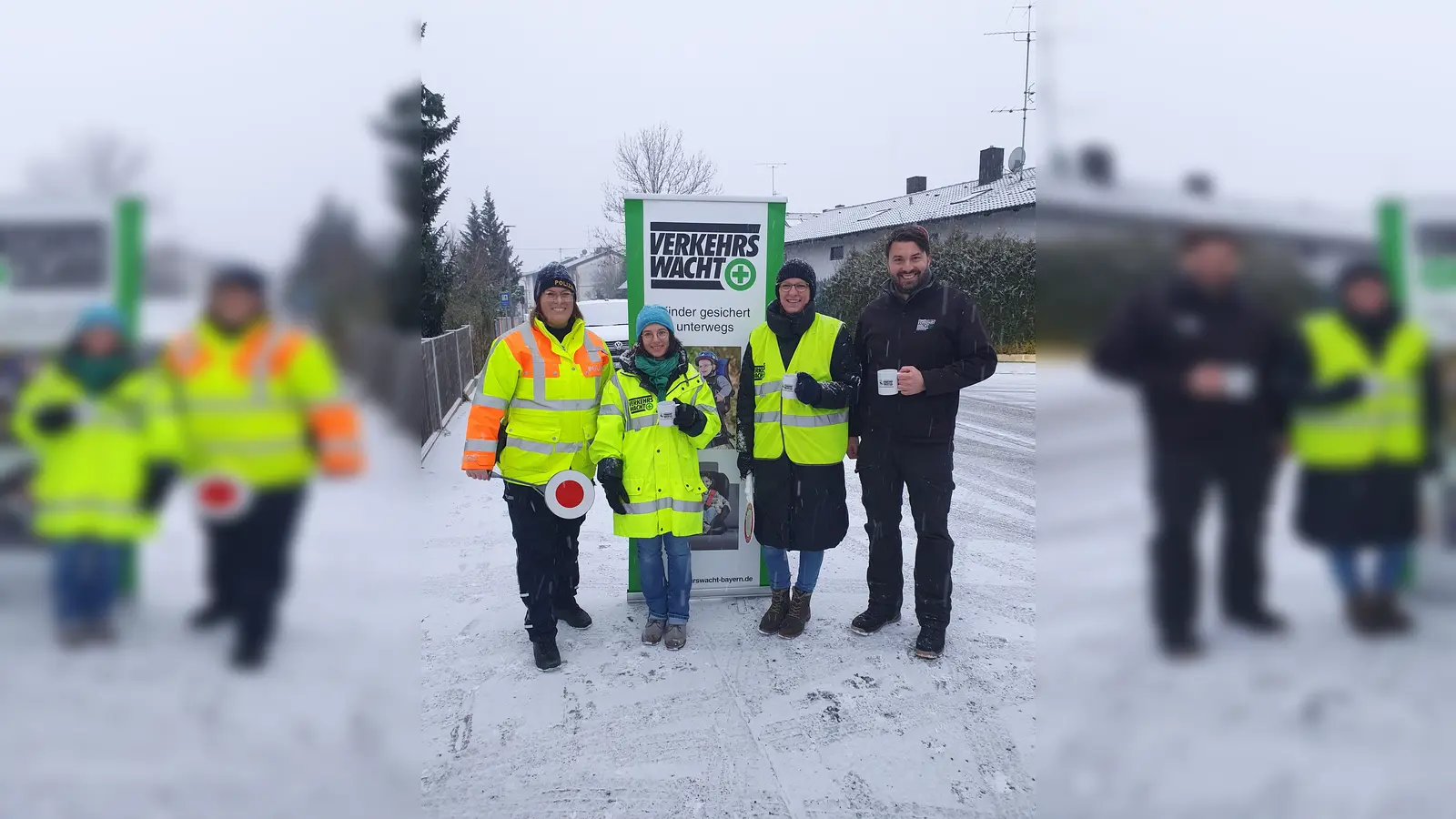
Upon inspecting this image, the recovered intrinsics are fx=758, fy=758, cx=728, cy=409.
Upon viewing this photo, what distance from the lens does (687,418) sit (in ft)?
11.6

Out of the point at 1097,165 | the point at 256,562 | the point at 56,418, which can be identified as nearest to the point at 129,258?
the point at 56,418

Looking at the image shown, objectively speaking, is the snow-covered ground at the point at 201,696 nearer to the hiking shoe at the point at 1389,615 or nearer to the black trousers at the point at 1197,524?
the black trousers at the point at 1197,524

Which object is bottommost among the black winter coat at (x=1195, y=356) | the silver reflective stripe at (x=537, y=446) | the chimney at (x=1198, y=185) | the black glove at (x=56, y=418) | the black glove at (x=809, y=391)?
the silver reflective stripe at (x=537, y=446)

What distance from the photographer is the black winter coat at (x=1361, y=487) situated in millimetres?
761

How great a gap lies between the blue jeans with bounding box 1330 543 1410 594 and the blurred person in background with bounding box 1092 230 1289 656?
0.25 ft

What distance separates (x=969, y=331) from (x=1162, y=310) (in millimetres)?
2700

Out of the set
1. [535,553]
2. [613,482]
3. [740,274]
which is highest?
[740,274]

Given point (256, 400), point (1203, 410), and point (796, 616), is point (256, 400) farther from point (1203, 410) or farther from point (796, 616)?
point (796, 616)

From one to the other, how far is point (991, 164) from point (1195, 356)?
100ft

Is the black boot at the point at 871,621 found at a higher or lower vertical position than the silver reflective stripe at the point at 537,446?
lower

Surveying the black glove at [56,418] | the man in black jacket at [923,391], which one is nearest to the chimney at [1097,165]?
the black glove at [56,418]

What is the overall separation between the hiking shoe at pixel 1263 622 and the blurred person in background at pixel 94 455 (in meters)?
1.14

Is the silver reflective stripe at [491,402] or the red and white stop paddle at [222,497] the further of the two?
the silver reflective stripe at [491,402]

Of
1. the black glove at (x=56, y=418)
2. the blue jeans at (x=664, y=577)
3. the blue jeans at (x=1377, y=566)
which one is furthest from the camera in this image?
the blue jeans at (x=664, y=577)
